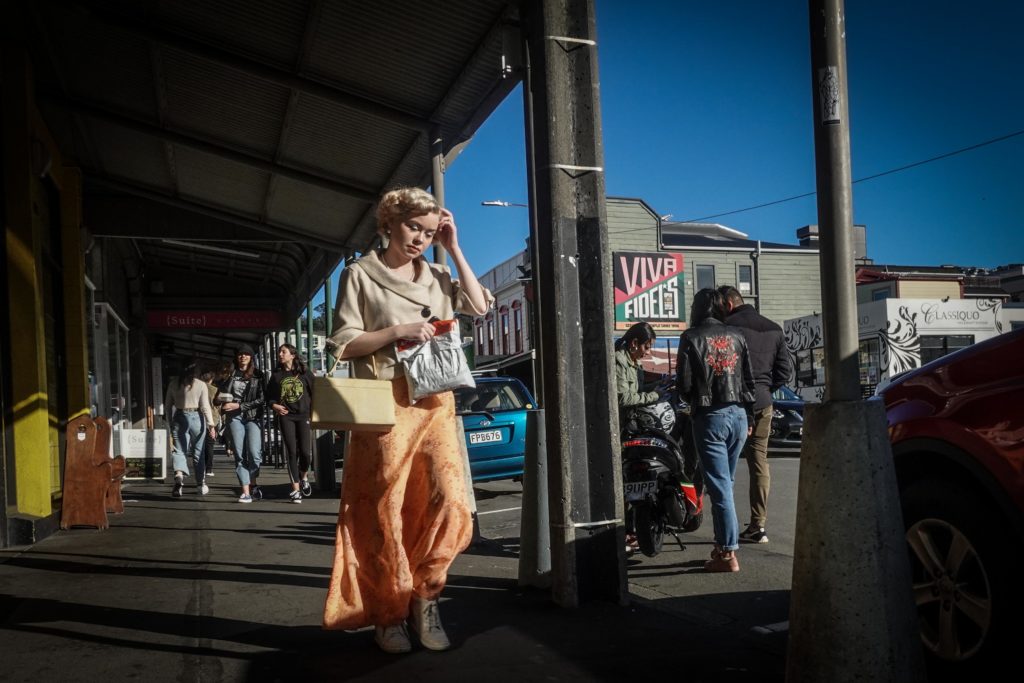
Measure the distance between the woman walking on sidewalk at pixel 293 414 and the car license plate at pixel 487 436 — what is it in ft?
6.62

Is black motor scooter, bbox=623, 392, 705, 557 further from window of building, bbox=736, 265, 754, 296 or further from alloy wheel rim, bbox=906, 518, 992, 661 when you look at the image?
window of building, bbox=736, 265, 754, 296

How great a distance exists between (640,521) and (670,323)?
1380 inches

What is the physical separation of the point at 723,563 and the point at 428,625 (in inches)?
106

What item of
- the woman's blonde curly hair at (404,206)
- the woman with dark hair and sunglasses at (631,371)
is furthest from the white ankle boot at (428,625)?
the woman with dark hair and sunglasses at (631,371)

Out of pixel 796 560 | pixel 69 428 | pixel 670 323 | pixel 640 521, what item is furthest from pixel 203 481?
pixel 670 323

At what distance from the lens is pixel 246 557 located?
6949mm

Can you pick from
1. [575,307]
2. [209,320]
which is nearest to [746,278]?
[209,320]

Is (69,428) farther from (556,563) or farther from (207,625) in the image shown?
(556,563)

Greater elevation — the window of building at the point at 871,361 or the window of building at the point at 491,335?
the window of building at the point at 491,335

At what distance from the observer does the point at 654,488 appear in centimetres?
656

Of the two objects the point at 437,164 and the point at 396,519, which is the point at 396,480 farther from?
the point at 437,164

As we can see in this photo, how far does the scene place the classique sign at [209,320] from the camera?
2186cm

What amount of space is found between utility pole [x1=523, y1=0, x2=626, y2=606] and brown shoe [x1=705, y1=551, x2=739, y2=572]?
1431 mm

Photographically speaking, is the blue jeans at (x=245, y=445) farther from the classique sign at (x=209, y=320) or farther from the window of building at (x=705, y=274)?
the window of building at (x=705, y=274)
